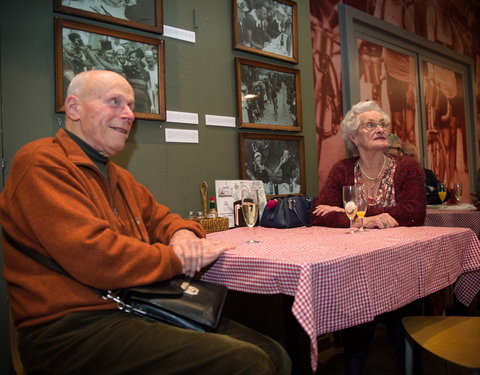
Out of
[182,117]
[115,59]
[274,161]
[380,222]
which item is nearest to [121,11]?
[115,59]

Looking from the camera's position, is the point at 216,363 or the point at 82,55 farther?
the point at 82,55

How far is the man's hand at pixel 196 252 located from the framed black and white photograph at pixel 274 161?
1530 mm

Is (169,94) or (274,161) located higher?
(169,94)

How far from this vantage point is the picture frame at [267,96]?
3.18 metres

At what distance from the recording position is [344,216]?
2391 mm

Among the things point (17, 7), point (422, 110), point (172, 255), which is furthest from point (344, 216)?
point (422, 110)

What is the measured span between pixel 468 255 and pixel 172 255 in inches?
57.2

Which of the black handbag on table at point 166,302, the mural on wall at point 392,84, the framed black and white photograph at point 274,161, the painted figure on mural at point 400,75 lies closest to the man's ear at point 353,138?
the framed black and white photograph at point 274,161

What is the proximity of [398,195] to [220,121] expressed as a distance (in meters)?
1.36

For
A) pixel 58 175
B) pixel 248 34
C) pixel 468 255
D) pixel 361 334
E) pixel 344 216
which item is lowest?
pixel 361 334

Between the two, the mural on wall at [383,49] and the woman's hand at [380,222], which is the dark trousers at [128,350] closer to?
the woman's hand at [380,222]

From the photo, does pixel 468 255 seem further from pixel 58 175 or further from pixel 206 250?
pixel 58 175

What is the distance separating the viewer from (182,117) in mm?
2805

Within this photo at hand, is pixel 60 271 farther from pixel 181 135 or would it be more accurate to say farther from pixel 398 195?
pixel 398 195
